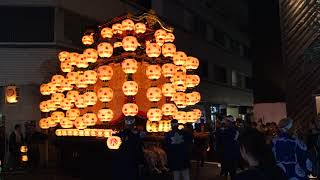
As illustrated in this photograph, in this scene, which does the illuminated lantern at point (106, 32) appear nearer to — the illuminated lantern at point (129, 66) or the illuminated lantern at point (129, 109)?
the illuminated lantern at point (129, 66)

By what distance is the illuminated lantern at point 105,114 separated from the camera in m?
17.5

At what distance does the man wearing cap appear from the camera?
23.2 feet

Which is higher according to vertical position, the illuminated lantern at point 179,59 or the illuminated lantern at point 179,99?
the illuminated lantern at point 179,59

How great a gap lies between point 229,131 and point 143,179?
319 cm

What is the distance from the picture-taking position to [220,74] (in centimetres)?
4456

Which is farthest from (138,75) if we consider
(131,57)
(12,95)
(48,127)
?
(12,95)

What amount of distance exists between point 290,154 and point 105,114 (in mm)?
11138

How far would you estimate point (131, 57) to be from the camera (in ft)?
59.9

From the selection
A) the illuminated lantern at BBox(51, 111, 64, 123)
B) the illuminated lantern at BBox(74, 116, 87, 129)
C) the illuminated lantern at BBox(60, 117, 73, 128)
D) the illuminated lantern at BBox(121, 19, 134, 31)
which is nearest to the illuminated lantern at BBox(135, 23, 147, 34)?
the illuminated lantern at BBox(121, 19, 134, 31)

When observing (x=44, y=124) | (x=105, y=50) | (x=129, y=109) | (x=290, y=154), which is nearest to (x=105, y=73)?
(x=105, y=50)

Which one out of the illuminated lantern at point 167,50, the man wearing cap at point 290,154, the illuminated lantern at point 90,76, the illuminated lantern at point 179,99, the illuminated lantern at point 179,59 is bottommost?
the man wearing cap at point 290,154

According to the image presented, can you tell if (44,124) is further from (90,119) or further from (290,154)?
(290,154)

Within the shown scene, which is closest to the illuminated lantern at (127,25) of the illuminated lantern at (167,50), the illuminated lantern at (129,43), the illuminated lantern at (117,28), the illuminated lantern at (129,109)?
the illuminated lantern at (117,28)

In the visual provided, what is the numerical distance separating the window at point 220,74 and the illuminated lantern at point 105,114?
2603 cm
